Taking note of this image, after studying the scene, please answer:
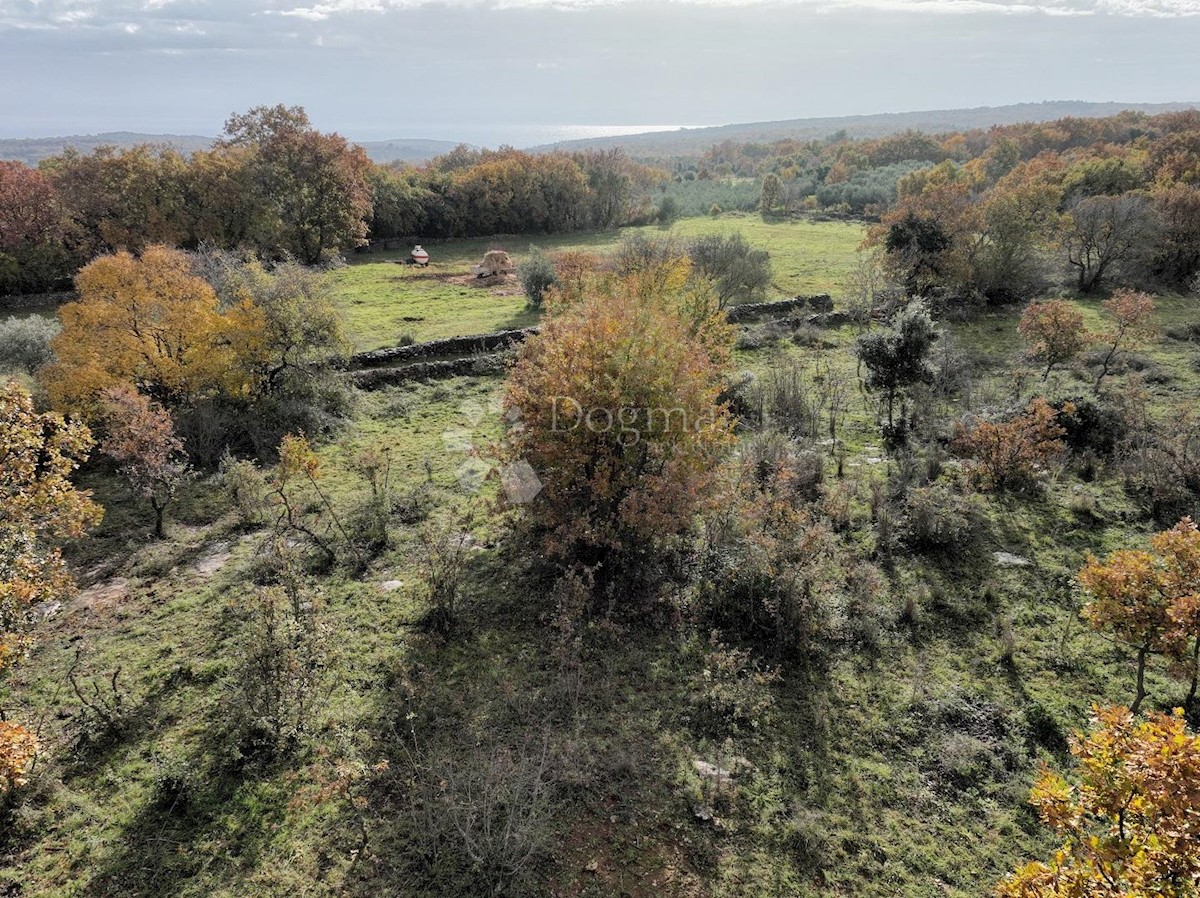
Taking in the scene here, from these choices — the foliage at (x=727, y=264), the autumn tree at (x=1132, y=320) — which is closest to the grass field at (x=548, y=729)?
the autumn tree at (x=1132, y=320)

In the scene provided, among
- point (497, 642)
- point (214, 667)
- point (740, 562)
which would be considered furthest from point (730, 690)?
point (214, 667)

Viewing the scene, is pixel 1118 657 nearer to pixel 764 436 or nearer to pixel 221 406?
pixel 764 436

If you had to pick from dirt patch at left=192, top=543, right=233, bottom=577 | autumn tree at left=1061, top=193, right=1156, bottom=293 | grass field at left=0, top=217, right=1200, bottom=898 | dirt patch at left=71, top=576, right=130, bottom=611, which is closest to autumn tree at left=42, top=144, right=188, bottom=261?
grass field at left=0, top=217, right=1200, bottom=898

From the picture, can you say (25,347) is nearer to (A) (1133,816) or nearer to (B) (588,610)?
(B) (588,610)

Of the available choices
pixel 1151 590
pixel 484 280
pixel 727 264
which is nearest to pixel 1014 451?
pixel 1151 590

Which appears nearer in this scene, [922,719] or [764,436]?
[922,719]

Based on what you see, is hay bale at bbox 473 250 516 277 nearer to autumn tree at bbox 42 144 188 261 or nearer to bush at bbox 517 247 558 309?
bush at bbox 517 247 558 309
